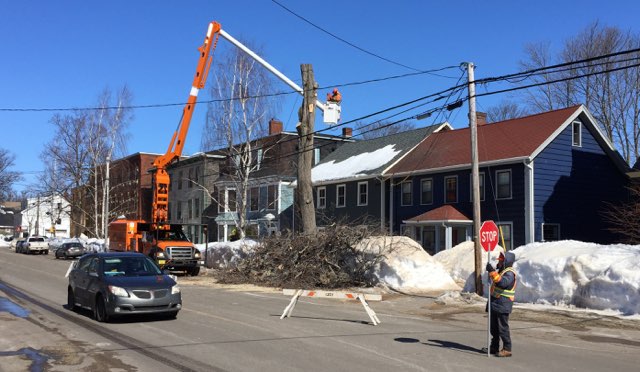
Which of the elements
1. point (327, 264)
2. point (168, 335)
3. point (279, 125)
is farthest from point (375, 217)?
point (168, 335)

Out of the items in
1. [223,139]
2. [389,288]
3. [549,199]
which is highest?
[223,139]

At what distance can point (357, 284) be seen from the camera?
2170cm

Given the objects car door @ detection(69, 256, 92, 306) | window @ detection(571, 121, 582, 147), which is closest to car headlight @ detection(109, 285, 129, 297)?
car door @ detection(69, 256, 92, 306)

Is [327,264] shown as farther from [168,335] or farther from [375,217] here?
[375,217]

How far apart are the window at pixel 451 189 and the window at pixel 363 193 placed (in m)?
6.40

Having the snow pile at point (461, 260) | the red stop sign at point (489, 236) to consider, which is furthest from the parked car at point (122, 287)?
the snow pile at point (461, 260)

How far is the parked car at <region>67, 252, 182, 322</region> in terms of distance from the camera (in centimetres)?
1191

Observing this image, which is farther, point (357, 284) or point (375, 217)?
point (375, 217)

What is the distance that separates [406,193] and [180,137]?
46.0ft

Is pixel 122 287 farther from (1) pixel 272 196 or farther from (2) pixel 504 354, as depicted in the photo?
(1) pixel 272 196

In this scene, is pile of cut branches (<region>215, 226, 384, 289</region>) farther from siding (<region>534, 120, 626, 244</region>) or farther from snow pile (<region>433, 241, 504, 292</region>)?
siding (<region>534, 120, 626, 244</region>)

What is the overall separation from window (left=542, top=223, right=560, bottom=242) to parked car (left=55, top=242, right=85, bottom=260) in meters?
33.9

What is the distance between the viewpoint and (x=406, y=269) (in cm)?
2122

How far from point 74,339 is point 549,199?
80.6 ft
